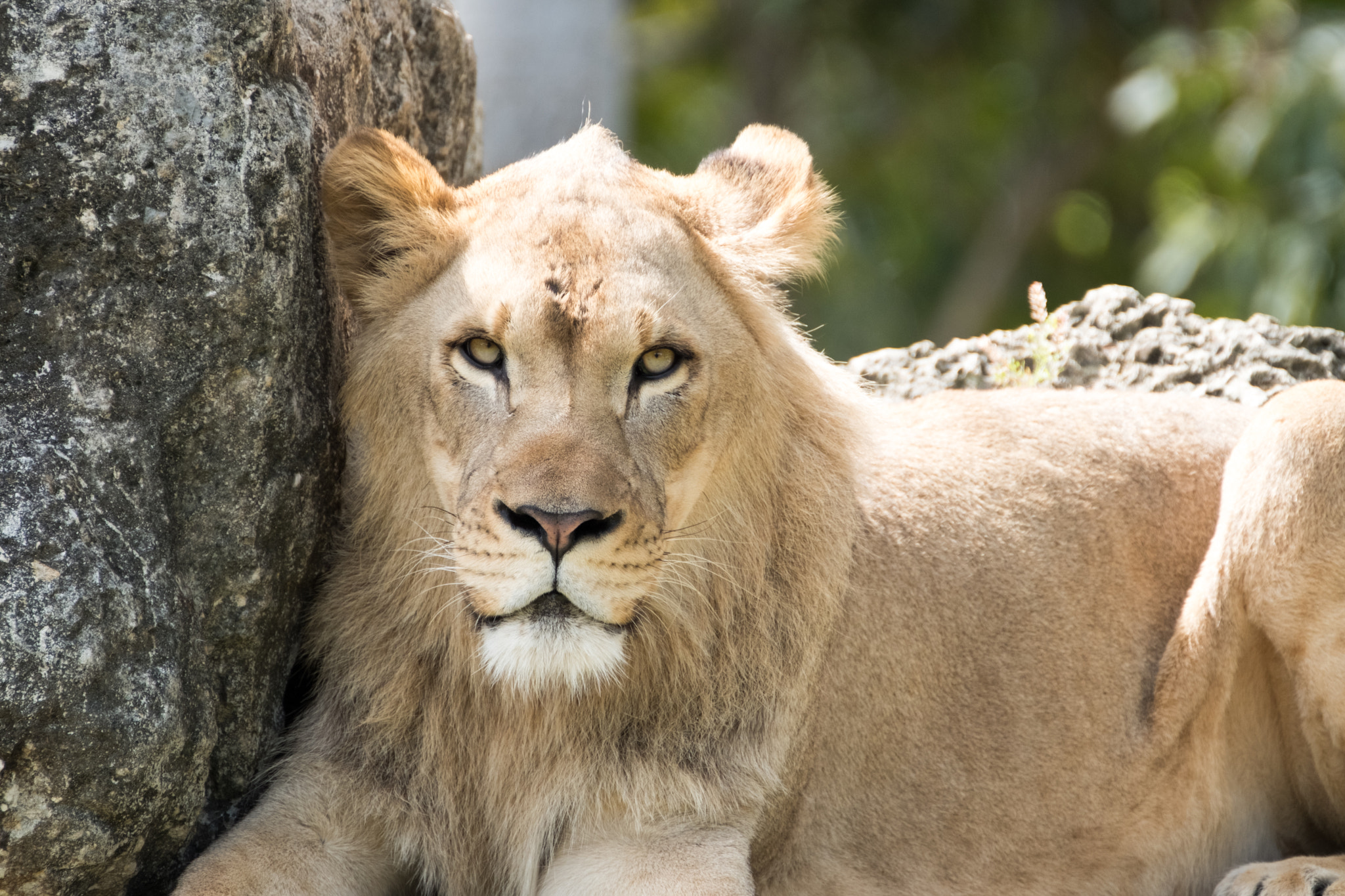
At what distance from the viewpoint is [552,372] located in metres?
3.17

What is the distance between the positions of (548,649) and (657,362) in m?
0.68

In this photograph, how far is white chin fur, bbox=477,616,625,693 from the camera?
3031 millimetres

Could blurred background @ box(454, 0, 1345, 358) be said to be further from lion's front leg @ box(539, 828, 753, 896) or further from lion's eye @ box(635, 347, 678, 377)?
lion's front leg @ box(539, 828, 753, 896)

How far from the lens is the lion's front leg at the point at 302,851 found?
3.19 metres

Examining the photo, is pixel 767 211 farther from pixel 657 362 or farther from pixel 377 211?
pixel 377 211

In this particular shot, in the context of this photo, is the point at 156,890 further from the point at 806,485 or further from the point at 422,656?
the point at 806,485

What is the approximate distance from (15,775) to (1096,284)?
19.4 m

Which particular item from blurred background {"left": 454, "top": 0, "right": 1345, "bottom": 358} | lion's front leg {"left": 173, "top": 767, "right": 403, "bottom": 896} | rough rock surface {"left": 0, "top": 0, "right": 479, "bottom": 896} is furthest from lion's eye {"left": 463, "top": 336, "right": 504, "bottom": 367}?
blurred background {"left": 454, "top": 0, "right": 1345, "bottom": 358}

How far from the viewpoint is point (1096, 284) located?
2064cm

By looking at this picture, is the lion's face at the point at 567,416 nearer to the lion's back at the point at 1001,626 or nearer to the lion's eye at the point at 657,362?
the lion's eye at the point at 657,362

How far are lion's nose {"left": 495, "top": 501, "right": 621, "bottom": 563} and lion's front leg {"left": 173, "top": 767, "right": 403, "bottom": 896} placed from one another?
93 centimetres

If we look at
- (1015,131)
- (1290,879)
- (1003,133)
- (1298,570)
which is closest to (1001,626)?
(1298,570)

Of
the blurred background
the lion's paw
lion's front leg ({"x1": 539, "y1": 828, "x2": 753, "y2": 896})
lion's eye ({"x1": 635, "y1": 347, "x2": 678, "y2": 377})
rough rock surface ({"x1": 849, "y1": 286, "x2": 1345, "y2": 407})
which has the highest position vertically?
the blurred background

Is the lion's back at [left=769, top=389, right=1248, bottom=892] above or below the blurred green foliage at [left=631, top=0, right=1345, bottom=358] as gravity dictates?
below
